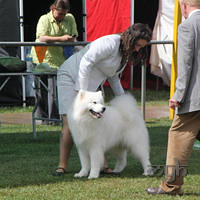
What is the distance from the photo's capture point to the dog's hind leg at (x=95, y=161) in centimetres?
446

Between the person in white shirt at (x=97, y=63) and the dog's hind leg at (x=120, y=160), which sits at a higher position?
the person in white shirt at (x=97, y=63)

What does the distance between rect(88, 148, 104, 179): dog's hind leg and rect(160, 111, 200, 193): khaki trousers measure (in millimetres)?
1094

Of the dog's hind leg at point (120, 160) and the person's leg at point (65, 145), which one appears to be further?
the dog's hind leg at point (120, 160)

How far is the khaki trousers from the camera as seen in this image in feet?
11.4

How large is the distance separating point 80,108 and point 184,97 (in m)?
1.24

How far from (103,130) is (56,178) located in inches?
27.5

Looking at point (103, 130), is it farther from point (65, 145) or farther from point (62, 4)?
point (62, 4)

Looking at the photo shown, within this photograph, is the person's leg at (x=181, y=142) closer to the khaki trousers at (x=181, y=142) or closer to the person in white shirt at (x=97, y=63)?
the khaki trousers at (x=181, y=142)

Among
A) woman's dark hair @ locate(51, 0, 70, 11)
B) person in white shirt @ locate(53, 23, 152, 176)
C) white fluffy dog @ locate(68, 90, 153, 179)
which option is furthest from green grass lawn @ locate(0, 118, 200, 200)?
woman's dark hair @ locate(51, 0, 70, 11)

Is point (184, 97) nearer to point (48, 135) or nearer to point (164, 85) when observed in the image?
point (48, 135)

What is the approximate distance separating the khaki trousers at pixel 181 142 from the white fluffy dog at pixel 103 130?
96 centimetres

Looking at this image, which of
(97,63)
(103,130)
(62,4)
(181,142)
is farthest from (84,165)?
(62,4)

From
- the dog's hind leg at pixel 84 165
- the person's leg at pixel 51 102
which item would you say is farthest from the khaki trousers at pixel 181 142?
the person's leg at pixel 51 102

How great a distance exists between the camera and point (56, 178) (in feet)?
14.7
